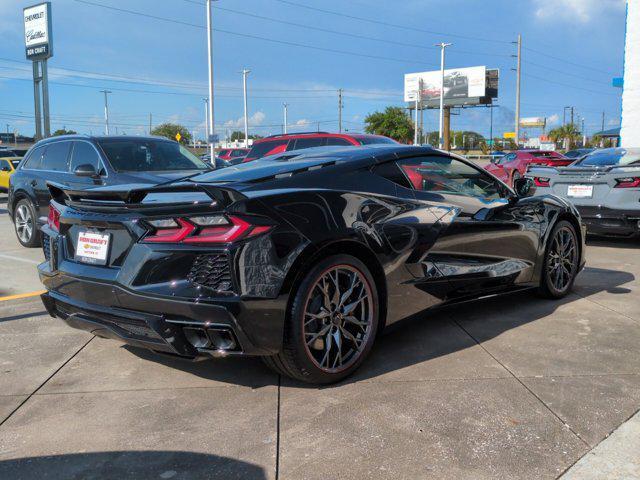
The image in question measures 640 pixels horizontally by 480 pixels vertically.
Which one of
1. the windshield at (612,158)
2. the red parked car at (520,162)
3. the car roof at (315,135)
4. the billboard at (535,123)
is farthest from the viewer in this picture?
the billboard at (535,123)

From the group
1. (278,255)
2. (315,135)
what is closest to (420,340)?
(278,255)

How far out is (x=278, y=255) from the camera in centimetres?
308

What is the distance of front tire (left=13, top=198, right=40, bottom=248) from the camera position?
27.9 ft

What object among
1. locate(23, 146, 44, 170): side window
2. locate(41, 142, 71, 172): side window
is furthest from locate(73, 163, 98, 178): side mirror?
locate(23, 146, 44, 170): side window

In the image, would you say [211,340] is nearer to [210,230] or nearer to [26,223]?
[210,230]

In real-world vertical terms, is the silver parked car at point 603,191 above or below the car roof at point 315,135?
below

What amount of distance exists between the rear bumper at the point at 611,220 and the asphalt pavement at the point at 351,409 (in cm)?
334

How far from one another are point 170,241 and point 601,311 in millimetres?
3806

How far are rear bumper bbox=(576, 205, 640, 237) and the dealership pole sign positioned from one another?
4310 centimetres

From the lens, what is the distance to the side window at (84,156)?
7.60 meters

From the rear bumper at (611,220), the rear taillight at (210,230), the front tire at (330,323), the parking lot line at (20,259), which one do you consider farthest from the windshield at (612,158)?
the parking lot line at (20,259)

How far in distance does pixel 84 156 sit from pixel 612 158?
785cm

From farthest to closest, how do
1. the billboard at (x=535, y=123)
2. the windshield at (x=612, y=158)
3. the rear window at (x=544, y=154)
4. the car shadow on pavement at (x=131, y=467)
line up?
1. the billboard at (x=535, y=123)
2. the rear window at (x=544, y=154)
3. the windshield at (x=612, y=158)
4. the car shadow on pavement at (x=131, y=467)

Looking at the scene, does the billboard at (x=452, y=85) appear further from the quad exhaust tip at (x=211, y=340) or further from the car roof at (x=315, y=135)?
the quad exhaust tip at (x=211, y=340)
